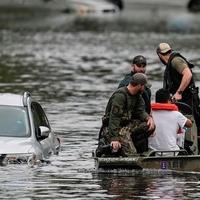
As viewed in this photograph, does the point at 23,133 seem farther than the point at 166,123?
Yes

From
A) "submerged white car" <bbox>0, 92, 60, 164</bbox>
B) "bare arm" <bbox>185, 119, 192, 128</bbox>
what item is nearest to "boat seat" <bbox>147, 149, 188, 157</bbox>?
"bare arm" <bbox>185, 119, 192, 128</bbox>

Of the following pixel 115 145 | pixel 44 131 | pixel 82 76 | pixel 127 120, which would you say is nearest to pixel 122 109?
pixel 127 120

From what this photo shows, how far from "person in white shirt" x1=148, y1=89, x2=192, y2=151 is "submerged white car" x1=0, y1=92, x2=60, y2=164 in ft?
6.12

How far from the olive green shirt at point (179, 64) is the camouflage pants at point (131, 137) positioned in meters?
2.41

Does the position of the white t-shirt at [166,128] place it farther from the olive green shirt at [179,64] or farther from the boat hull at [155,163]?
the olive green shirt at [179,64]

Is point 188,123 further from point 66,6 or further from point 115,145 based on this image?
point 66,6

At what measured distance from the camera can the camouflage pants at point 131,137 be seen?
19219mm

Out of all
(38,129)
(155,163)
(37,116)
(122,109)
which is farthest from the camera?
(37,116)

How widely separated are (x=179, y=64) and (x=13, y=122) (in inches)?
117

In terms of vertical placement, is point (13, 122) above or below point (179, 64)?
below

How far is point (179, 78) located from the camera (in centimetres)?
2184

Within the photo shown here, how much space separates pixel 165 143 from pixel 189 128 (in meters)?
0.89

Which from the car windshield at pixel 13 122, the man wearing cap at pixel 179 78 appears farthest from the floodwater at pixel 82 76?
the man wearing cap at pixel 179 78

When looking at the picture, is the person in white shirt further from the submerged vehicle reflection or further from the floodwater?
the submerged vehicle reflection
